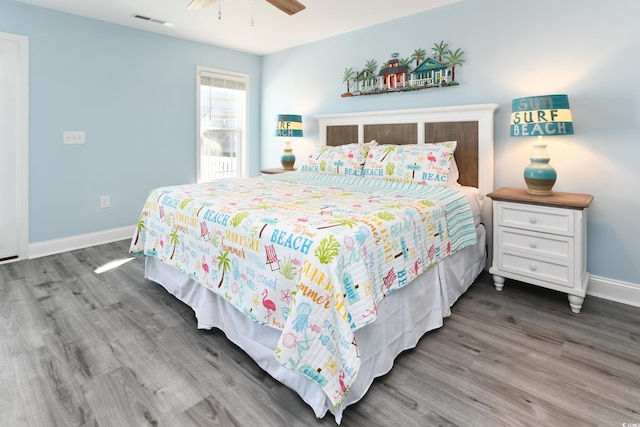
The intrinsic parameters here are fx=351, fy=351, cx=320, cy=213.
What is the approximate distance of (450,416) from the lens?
4.80ft

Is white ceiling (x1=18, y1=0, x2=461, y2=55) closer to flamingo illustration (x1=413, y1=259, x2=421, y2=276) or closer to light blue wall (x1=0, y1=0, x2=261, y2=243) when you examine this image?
light blue wall (x1=0, y1=0, x2=261, y2=243)

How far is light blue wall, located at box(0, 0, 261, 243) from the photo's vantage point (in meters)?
3.35

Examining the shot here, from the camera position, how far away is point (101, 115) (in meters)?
3.73

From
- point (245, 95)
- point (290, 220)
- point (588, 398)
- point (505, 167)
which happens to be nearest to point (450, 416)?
point (588, 398)

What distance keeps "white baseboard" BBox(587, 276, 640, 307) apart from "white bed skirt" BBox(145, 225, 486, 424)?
96 cm

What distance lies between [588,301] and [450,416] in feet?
5.83

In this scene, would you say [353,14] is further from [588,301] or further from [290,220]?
[588,301]

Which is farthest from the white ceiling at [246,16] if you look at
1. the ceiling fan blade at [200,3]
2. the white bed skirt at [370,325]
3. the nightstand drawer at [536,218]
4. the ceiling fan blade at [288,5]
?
the white bed skirt at [370,325]

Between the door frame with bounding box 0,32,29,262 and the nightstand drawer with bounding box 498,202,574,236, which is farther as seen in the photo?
the door frame with bounding box 0,32,29,262

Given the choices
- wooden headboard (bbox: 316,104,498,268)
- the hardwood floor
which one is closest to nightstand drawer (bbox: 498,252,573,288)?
the hardwood floor

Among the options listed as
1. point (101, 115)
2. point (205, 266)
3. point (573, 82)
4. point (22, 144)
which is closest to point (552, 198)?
point (573, 82)

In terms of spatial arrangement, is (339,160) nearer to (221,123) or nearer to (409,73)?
(409,73)

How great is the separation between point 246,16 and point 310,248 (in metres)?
3.02

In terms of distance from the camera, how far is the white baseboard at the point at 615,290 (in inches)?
97.3
